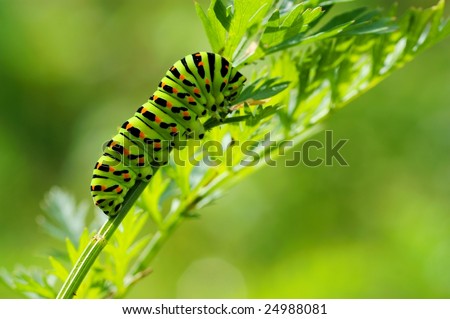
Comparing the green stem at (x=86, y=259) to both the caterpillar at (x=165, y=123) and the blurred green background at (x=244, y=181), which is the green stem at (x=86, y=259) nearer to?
the caterpillar at (x=165, y=123)

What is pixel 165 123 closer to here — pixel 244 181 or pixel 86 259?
pixel 86 259

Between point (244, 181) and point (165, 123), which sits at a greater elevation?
point (165, 123)

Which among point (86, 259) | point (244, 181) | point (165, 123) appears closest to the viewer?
point (86, 259)

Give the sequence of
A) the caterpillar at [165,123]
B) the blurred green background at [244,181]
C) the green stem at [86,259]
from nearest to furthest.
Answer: the green stem at [86,259], the caterpillar at [165,123], the blurred green background at [244,181]

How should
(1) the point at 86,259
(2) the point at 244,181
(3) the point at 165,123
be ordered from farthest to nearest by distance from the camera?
(2) the point at 244,181, (3) the point at 165,123, (1) the point at 86,259

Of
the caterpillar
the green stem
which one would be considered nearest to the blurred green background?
the caterpillar

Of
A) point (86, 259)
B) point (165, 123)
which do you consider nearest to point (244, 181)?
point (165, 123)

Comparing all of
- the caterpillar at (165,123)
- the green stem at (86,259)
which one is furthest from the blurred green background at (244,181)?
the green stem at (86,259)
